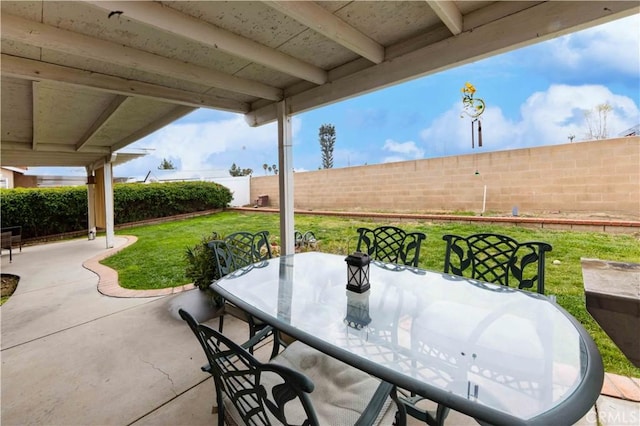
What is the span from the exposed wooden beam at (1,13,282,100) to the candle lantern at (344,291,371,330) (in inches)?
82.8

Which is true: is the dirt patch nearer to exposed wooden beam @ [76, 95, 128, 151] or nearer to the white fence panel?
exposed wooden beam @ [76, 95, 128, 151]

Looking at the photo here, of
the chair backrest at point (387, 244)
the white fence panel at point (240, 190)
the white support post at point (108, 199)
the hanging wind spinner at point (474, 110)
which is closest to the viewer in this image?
the chair backrest at point (387, 244)

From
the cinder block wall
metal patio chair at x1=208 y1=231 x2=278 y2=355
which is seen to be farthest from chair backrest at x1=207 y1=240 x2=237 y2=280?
the cinder block wall

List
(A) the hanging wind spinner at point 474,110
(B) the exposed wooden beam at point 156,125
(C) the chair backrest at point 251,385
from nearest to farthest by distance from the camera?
(C) the chair backrest at point 251,385 < (B) the exposed wooden beam at point 156,125 < (A) the hanging wind spinner at point 474,110

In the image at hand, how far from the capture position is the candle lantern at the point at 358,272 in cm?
171

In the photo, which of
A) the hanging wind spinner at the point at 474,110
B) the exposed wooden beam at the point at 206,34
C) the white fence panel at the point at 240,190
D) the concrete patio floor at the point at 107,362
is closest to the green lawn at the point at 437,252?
the concrete patio floor at the point at 107,362

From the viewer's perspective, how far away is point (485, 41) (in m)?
1.68

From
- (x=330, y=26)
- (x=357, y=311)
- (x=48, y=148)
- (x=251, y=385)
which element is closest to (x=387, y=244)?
(x=357, y=311)

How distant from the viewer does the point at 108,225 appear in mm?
6707

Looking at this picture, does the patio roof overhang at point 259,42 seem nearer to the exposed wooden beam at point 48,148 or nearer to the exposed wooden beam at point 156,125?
the exposed wooden beam at point 156,125

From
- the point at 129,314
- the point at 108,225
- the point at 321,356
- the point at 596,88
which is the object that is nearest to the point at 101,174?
the point at 108,225

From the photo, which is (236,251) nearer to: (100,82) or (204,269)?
(204,269)

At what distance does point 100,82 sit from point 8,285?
383cm

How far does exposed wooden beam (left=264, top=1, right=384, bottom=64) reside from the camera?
4.88 feet
